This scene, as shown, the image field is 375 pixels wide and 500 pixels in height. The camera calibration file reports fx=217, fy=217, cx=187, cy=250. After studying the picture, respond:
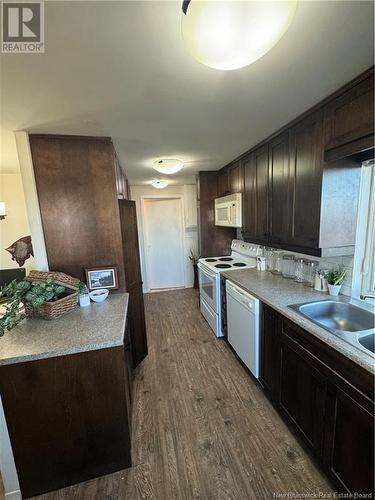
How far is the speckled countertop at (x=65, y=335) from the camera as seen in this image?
1226 mm

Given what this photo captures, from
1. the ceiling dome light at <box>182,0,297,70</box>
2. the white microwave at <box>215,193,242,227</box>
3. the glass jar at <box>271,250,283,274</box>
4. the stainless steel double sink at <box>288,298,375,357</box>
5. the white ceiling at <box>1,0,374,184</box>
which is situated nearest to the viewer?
the ceiling dome light at <box>182,0,297,70</box>

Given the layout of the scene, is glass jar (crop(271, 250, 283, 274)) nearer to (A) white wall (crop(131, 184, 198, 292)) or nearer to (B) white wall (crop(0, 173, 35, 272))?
(A) white wall (crop(131, 184, 198, 292))

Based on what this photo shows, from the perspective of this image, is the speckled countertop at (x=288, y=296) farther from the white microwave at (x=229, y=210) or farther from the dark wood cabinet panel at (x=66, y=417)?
the dark wood cabinet panel at (x=66, y=417)

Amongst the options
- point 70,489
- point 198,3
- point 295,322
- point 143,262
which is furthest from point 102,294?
point 143,262

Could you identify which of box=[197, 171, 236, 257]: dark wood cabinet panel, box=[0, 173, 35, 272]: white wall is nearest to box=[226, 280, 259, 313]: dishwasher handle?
box=[197, 171, 236, 257]: dark wood cabinet panel

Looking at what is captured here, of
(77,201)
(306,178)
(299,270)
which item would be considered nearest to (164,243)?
(77,201)

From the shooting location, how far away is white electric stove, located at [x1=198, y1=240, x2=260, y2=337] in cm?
271

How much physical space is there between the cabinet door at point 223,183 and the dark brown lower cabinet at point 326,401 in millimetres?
2168

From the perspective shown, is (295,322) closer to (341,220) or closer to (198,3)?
(341,220)

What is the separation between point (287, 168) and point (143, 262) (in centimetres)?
353

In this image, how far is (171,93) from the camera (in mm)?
1282

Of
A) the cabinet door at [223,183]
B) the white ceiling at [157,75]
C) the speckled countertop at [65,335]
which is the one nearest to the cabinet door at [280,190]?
the white ceiling at [157,75]

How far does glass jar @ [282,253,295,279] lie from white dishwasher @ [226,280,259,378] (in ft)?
1.95

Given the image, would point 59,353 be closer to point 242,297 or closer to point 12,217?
point 242,297
